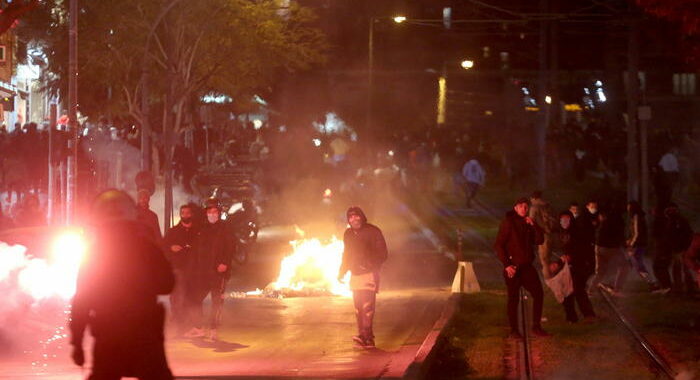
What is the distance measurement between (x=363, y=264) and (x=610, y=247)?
7.95m

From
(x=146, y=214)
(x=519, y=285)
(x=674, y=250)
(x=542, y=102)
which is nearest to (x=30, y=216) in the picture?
(x=146, y=214)

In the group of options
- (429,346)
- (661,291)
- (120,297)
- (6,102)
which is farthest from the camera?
(6,102)

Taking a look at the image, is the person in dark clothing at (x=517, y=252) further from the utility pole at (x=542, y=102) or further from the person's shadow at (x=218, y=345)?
the utility pole at (x=542, y=102)

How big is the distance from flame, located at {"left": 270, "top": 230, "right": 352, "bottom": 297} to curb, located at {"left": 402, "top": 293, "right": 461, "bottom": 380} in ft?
16.1

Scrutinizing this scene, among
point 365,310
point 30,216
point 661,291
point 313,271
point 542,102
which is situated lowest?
point 661,291

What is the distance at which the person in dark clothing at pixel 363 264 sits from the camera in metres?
15.9

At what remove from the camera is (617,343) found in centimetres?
1619

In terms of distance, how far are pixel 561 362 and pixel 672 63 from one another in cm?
6221

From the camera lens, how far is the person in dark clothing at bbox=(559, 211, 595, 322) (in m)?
18.3

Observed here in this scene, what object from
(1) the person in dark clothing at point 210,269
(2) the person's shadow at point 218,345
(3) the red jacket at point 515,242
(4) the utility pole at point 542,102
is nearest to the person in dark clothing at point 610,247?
(3) the red jacket at point 515,242

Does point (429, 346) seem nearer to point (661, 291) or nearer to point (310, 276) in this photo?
point (661, 291)

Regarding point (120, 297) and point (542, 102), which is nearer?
point (120, 297)

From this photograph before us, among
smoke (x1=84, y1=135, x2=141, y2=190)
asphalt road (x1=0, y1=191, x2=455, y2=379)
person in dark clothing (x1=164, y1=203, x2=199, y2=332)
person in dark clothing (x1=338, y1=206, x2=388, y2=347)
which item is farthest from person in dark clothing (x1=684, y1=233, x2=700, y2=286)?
smoke (x1=84, y1=135, x2=141, y2=190)

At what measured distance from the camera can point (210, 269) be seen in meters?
16.7
